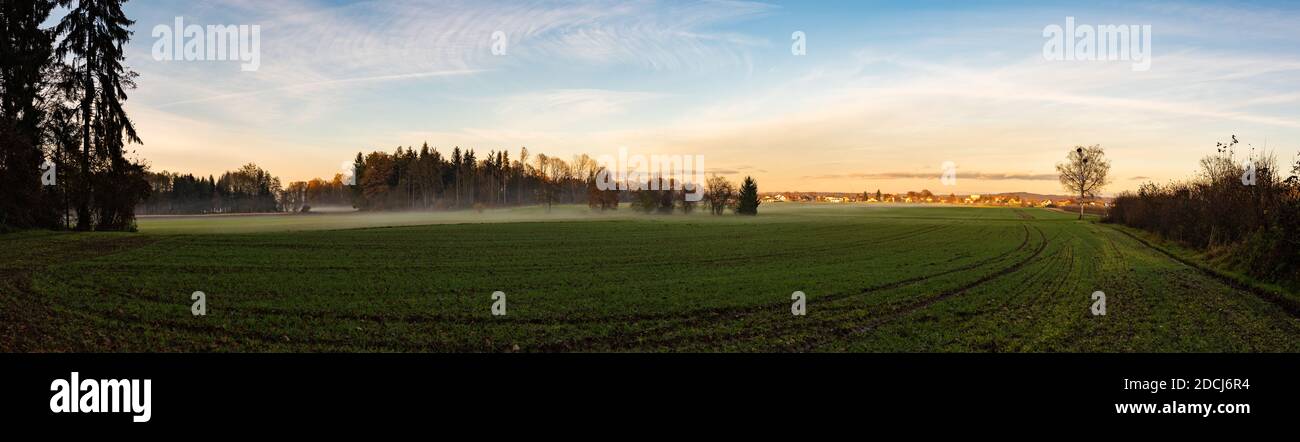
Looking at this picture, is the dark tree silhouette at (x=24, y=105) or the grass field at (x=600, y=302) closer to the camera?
the grass field at (x=600, y=302)

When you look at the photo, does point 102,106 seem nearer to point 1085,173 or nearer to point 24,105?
point 24,105

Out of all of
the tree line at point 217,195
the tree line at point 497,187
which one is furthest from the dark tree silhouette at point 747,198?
the tree line at point 217,195

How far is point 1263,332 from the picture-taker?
42.2 feet

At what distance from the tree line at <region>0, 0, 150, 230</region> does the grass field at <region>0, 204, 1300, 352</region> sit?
618 cm

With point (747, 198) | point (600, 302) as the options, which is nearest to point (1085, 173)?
point (747, 198)

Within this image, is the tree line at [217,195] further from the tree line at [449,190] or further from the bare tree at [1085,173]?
the bare tree at [1085,173]

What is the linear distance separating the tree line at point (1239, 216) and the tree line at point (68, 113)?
180 feet

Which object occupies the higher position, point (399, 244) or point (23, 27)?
point (23, 27)

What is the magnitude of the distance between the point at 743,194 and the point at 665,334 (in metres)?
81.8

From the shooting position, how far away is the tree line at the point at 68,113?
32906 mm

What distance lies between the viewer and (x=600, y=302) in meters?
15.6

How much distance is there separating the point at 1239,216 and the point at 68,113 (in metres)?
63.9
